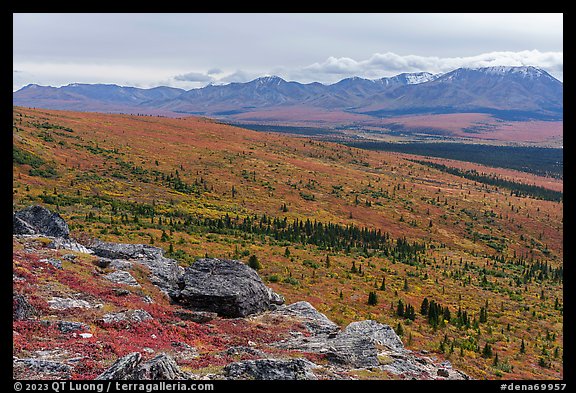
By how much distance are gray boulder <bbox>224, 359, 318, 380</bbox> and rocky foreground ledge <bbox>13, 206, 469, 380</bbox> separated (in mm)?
32

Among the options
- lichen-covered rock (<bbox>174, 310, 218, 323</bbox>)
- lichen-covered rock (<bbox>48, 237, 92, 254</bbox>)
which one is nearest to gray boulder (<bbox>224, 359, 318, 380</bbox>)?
lichen-covered rock (<bbox>174, 310, 218, 323</bbox>)

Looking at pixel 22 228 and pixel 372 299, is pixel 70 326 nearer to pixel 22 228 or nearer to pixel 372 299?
pixel 22 228

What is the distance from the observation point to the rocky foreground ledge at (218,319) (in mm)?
11500

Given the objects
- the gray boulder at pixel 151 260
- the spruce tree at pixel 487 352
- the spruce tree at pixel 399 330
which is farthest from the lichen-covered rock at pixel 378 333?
the gray boulder at pixel 151 260

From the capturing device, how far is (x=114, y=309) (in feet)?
57.9

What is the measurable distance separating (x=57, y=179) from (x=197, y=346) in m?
56.4

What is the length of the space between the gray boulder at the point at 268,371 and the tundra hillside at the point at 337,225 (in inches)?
522

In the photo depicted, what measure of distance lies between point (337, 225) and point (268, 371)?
176ft

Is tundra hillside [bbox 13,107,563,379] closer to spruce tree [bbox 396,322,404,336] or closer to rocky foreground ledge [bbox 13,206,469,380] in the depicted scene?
spruce tree [bbox 396,322,404,336]

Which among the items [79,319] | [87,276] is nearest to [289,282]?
[87,276]

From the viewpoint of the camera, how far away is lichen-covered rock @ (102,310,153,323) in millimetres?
16344
